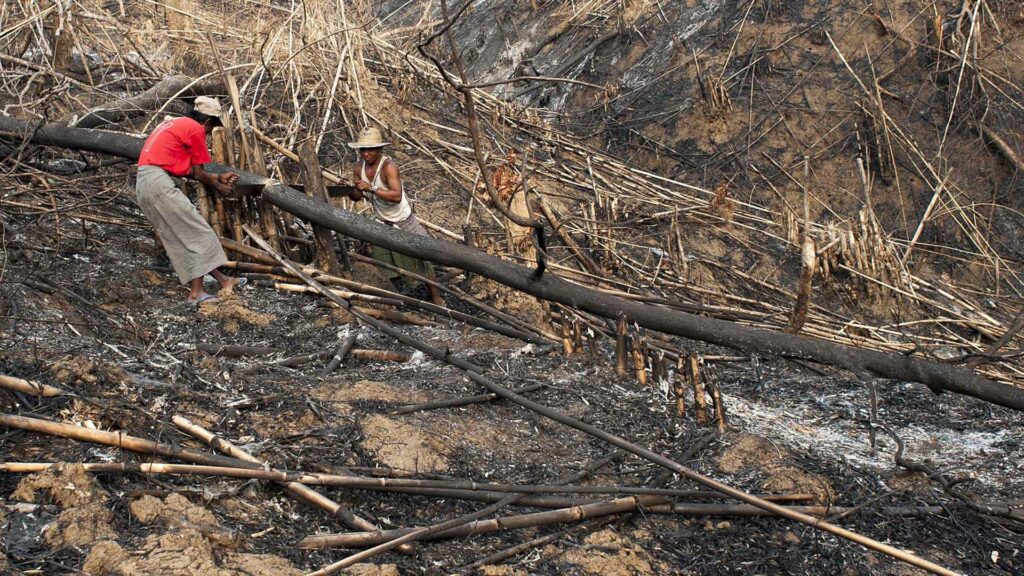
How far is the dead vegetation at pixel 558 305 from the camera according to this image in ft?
10.6

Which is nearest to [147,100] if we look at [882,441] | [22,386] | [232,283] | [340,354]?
[232,283]

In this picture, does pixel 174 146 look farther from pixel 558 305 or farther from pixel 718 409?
pixel 718 409

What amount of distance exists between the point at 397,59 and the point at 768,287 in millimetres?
4357

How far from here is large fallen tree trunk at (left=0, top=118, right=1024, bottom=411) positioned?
160 inches

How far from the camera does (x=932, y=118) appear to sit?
886cm

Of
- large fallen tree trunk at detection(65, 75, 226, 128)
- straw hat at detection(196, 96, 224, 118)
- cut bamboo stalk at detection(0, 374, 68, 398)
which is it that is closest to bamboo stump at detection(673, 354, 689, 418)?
cut bamboo stalk at detection(0, 374, 68, 398)

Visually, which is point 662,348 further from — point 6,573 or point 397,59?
point 397,59

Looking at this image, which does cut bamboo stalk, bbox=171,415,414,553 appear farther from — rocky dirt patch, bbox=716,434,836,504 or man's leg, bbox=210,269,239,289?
man's leg, bbox=210,269,239,289

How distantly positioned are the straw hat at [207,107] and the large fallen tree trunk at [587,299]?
33 cm

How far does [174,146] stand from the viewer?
17.0 ft

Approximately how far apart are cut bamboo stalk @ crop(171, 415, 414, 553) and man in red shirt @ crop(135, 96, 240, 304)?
1.94 meters

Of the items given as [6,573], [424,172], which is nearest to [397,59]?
[424,172]

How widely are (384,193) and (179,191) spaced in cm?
120

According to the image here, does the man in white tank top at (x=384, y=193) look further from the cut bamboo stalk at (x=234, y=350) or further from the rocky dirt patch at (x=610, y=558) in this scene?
the rocky dirt patch at (x=610, y=558)
